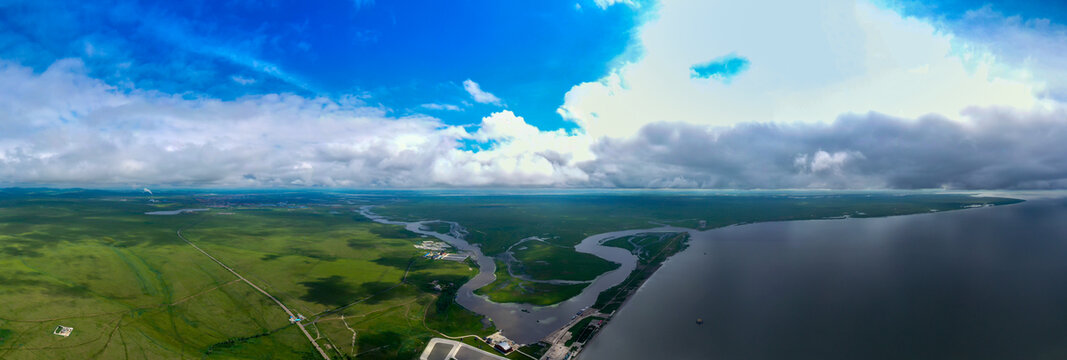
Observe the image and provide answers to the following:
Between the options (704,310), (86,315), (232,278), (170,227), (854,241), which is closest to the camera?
(86,315)

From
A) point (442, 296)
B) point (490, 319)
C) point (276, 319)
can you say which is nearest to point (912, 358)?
point (490, 319)

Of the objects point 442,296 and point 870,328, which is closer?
point 870,328

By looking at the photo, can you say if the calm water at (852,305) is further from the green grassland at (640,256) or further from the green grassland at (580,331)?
the green grassland at (580,331)

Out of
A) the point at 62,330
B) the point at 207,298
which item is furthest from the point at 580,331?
the point at 62,330

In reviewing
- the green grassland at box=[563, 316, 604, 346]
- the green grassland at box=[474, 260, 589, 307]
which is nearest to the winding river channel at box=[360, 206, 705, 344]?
the green grassland at box=[474, 260, 589, 307]

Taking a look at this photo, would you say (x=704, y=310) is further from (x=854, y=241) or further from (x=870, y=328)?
(x=854, y=241)

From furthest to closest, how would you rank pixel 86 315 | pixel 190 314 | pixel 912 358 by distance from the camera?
pixel 190 314 → pixel 86 315 → pixel 912 358

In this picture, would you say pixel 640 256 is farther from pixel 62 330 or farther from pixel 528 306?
pixel 62 330
